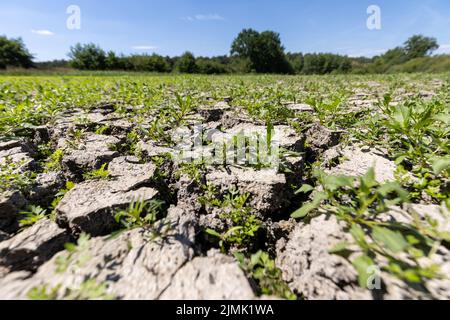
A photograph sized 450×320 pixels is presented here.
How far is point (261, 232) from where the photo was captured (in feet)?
4.72

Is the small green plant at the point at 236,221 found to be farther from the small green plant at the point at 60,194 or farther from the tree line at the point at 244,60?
the tree line at the point at 244,60

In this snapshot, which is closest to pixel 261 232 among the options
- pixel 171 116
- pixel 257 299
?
pixel 257 299

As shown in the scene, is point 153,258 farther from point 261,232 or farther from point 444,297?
point 444,297

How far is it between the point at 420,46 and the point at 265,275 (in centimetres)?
6910

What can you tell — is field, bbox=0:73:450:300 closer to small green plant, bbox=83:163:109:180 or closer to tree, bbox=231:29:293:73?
small green plant, bbox=83:163:109:180

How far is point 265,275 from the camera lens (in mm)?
1150

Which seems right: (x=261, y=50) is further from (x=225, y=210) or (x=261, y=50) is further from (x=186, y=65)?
(x=225, y=210)

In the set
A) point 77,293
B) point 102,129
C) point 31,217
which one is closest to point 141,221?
point 77,293

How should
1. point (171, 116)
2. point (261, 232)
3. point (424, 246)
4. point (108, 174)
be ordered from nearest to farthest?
point (424, 246) < point (261, 232) < point (108, 174) < point (171, 116)

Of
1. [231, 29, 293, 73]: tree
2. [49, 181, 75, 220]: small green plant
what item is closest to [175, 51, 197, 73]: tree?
[231, 29, 293, 73]: tree

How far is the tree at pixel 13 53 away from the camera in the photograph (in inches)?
1431

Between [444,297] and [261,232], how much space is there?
0.85m

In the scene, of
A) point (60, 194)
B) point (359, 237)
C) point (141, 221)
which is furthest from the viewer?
point (60, 194)

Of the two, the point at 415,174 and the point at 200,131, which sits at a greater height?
the point at 200,131
